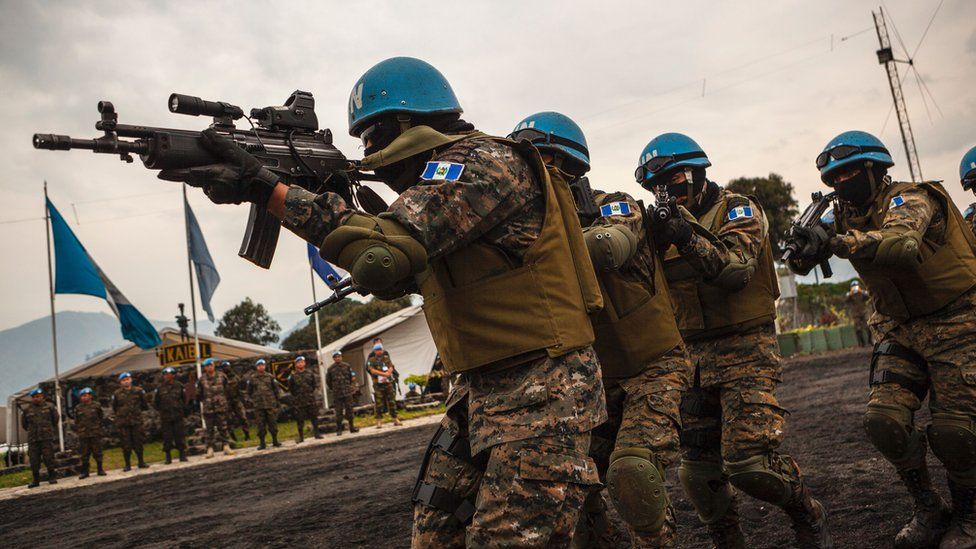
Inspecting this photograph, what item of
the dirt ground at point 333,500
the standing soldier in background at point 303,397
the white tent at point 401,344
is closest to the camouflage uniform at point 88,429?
the dirt ground at point 333,500

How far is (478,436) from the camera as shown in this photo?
2686mm

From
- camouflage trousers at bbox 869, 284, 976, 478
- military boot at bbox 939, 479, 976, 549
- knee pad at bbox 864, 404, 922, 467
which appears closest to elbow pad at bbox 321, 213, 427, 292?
knee pad at bbox 864, 404, 922, 467

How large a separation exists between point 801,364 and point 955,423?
61.8 ft

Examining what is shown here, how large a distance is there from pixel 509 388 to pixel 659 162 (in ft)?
9.27

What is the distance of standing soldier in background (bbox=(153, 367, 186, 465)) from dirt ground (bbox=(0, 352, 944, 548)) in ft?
8.56

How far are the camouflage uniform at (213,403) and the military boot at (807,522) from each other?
16363mm

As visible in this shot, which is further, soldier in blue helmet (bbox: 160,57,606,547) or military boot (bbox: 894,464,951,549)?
military boot (bbox: 894,464,951,549)

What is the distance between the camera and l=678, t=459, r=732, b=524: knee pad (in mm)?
4488

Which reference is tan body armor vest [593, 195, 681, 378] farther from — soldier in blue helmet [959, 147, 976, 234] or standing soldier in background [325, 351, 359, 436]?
standing soldier in background [325, 351, 359, 436]

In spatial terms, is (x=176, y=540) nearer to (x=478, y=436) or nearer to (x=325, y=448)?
(x=478, y=436)

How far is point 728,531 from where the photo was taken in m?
4.50

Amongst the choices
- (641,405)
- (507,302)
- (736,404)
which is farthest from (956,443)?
(507,302)

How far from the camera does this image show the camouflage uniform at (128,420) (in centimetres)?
1725

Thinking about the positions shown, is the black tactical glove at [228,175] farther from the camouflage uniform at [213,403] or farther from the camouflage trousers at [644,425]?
the camouflage uniform at [213,403]
